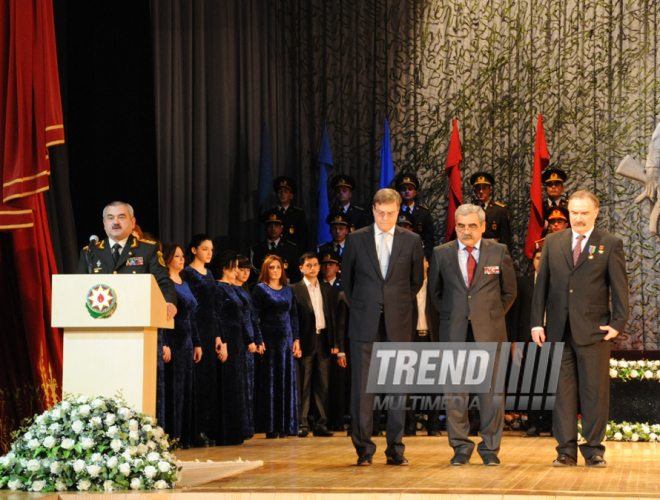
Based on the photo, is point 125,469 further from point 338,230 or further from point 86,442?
point 338,230

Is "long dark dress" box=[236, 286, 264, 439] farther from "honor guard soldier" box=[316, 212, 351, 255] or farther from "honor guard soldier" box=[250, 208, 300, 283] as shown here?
"honor guard soldier" box=[316, 212, 351, 255]

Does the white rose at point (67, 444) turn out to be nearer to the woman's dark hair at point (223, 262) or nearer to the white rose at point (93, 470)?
the white rose at point (93, 470)

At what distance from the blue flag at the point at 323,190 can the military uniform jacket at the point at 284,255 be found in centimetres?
98

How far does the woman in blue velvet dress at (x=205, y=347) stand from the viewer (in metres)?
7.21

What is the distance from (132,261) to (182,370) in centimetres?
192

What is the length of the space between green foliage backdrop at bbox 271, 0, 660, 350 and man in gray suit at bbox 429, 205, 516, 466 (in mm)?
5608

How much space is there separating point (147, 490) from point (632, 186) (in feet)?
28.0

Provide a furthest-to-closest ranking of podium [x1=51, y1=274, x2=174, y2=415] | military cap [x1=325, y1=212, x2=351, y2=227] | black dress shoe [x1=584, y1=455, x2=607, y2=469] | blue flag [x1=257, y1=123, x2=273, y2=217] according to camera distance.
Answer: blue flag [x1=257, y1=123, x2=273, y2=217]
military cap [x1=325, y1=212, x2=351, y2=227]
black dress shoe [x1=584, y1=455, x2=607, y2=469]
podium [x1=51, y1=274, x2=174, y2=415]

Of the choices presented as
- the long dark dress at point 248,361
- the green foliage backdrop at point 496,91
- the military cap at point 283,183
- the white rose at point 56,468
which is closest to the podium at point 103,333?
the white rose at point 56,468

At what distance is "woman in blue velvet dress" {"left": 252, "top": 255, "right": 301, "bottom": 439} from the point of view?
8.09 m

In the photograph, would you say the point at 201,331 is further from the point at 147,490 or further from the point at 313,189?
the point at 313,189

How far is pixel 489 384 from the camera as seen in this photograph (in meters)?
5.46

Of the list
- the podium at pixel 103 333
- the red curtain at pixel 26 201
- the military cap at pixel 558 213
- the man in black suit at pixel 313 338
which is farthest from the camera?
the military cap at pixel 558 213

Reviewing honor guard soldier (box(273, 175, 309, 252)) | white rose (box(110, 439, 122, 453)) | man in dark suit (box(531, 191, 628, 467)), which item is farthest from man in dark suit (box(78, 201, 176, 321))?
honor guard soldier (box(273, 175, 309, 252))
